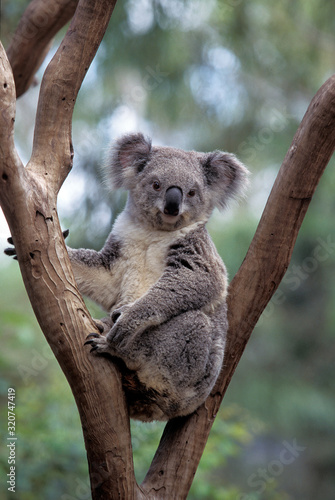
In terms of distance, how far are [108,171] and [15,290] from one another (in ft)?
22.0

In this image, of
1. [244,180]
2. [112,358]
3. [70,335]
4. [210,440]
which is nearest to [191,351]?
[112,358]

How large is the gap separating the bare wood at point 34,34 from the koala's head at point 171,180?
1361 millimetres

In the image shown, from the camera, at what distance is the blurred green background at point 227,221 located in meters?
4.30

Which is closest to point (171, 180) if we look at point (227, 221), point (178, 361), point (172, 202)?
point (172, 202)

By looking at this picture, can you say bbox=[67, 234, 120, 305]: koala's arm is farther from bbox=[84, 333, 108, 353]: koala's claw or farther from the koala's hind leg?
bbox=[84, 333, 108, 353]: koala's claw

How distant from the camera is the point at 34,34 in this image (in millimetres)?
3996

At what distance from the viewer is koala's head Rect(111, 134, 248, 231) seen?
2932mm

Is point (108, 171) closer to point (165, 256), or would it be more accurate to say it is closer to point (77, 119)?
point (165, 256)

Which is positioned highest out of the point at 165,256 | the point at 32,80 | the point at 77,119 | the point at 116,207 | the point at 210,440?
the point at 77,119

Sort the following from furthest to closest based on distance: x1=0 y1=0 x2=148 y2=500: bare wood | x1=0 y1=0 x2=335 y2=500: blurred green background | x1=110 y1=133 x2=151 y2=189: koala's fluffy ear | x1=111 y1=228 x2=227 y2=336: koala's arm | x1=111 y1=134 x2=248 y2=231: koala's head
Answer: x1=0 y1=0 x2=335 y2=500: blurred green background < x1=110 y1=133 x2=151 y2=189: koala's fluffy ear < x1=111 y1=134 x2=248 y2=231: koala's head < x1=111 y1=228 x2=227 y2=336: koala's arm < x1=0 y1=0 x2=148 y2=500: bare wood

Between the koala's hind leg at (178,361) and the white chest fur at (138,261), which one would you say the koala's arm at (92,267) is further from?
the koala's hind leg at (178,361)

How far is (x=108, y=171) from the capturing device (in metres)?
3.24

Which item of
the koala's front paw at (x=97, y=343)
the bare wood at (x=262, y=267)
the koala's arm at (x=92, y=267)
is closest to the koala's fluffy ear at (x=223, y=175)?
the bare wood at (x=262, y=267)

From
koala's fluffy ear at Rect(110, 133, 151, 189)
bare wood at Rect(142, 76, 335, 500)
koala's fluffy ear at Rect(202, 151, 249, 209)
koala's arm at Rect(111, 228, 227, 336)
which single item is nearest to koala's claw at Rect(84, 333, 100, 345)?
koala's arm at Rect(111, 228, 227, 336)
